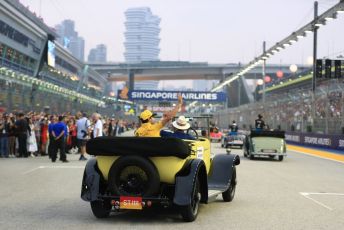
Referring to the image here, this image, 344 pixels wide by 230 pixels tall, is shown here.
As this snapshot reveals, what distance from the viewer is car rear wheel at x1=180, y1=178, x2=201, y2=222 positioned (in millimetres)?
7523

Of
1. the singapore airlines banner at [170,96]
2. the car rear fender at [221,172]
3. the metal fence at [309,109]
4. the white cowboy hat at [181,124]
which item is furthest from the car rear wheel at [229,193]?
the singapore airlines banner at [170,96]

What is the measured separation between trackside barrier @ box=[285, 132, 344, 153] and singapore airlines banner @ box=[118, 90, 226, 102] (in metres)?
28.1

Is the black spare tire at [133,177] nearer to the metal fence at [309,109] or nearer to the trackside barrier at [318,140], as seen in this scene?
the metal fence at [309,109]

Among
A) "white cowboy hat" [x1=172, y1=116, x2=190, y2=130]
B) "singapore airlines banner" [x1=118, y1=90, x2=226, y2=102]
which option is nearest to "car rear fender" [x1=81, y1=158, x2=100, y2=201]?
"white cowboy hat" [x1=172, y1=116, x2=190, y2=130]

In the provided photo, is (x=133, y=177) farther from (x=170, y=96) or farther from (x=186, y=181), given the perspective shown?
(x=170, y=96)

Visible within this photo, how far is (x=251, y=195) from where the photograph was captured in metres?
10.9

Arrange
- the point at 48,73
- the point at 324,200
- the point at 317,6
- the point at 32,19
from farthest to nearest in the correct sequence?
the point at 48,73 → the point at 32,19 → the point at 317,6 → the point at 324,200

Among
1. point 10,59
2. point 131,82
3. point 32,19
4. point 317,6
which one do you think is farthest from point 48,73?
point 317,6

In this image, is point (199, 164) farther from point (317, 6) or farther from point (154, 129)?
point (317, 6)

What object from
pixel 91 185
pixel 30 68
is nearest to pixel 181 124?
pixel 91 185

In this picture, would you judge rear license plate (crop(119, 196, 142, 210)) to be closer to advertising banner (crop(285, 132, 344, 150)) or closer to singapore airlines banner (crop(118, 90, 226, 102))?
advertising banner (crop(285, 132, 344, 150))

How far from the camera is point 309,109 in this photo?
34.8m

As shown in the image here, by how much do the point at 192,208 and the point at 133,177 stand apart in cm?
88

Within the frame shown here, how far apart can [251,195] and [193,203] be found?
11.1 ft
